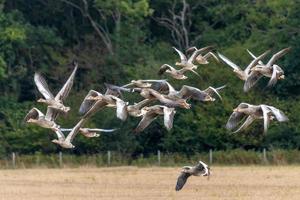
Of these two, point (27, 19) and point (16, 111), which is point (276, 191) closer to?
point (16, 111)

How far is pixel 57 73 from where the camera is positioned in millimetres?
75000

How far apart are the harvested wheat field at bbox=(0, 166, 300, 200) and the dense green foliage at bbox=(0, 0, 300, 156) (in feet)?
23.3

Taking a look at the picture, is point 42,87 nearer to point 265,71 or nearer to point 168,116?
point 168,116

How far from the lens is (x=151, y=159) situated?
63.5 m

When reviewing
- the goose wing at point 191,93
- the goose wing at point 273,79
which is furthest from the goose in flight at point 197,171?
the goose wing at point 273,79

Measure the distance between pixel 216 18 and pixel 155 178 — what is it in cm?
3029

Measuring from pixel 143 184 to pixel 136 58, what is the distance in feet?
95.6

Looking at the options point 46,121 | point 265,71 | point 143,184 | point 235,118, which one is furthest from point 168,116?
point 143,184

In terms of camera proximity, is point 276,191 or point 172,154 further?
point 172,154

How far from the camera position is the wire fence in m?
60.8

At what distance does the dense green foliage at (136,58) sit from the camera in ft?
214

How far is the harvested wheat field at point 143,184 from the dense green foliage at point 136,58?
711cm

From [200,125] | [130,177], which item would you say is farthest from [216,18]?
[130,177]

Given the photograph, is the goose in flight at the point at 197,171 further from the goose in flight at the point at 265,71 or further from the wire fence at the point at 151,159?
the wire fence at the point at 151,159
